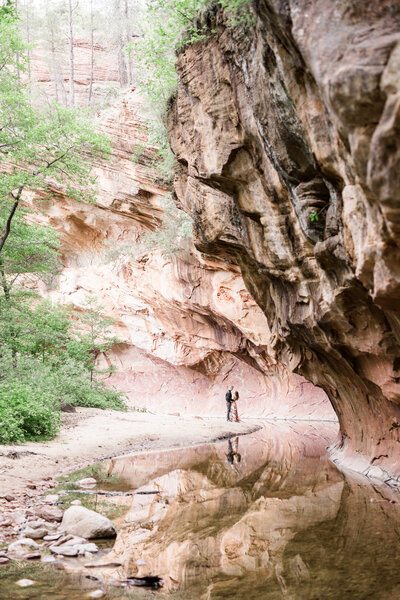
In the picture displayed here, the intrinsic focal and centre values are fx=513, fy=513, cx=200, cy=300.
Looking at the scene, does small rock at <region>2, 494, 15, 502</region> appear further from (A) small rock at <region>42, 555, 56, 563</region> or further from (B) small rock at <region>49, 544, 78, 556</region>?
(A) small rock at <region>42, 555, 56, 563</region>

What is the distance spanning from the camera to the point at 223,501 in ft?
28.3

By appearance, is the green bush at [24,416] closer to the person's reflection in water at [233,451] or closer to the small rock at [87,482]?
the small rock at [87,482]

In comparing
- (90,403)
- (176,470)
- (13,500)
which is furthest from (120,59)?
(13,500)

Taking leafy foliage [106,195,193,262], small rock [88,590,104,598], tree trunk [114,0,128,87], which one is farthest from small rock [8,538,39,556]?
tree trunk [114,0,128,87]

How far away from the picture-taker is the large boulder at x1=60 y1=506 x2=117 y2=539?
20.9 ft

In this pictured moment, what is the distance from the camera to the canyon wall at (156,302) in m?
27.0

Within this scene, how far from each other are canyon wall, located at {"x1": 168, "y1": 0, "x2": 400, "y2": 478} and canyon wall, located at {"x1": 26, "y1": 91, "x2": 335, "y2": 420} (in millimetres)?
10862

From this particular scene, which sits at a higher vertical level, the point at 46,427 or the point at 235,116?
the point at 235,116

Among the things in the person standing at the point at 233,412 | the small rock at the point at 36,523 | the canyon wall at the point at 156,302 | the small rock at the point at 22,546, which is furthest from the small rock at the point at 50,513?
the person standing at the point at 233,412

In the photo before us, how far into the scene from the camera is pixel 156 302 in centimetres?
3067

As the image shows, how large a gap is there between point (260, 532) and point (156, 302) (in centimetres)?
2432

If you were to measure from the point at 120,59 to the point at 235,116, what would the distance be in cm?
3078

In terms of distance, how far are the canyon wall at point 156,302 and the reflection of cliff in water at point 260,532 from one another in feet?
47.5

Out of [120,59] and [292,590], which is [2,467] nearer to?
[292,590]
